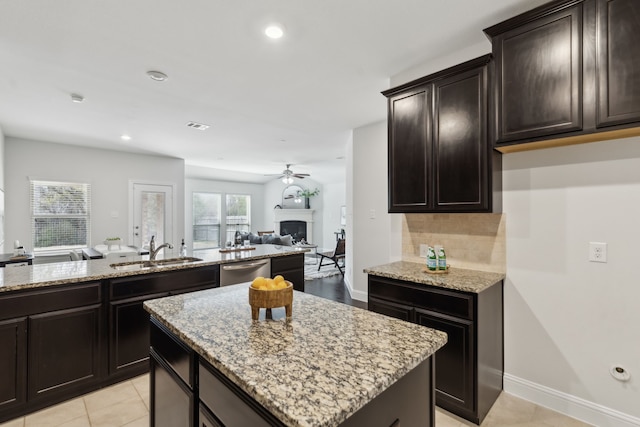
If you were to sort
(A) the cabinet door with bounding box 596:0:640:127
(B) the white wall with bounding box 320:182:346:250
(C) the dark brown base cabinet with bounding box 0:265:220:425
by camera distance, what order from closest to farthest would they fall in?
1. (A) the cabinet door with bounding box 596:0:640:127
2. (C) the dark brown base cabinet with bounding box 0:265:220:425
3. (B) the white wall with bounding box 320:182:346:250

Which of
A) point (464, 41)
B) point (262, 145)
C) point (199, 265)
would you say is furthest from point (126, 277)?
point (262, 145)

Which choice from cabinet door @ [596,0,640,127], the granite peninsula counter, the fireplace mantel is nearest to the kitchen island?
the granite peninsula counter

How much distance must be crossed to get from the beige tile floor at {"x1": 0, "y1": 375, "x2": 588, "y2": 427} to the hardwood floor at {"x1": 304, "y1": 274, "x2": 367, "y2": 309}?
7.82ft

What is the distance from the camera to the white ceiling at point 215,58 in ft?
6.53

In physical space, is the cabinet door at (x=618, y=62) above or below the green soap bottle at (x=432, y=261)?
above

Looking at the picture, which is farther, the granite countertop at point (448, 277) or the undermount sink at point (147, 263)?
the undermount sink at point (147, 263)

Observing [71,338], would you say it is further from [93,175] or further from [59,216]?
[93,175]

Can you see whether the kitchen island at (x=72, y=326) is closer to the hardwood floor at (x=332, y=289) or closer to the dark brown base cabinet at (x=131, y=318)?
the dark brown base cabinet at (x=131, y=318)

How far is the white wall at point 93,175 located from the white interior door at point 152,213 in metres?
0.13

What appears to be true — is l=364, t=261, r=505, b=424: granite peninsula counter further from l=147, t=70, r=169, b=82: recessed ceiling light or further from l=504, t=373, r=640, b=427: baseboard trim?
A: l=147, t=70, r=169, b=82: recessed ceiling light

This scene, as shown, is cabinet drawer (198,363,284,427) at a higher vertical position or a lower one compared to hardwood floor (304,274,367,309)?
higher

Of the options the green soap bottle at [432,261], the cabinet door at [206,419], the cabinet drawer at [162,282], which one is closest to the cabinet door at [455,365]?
the green soap bottle at [432,261]

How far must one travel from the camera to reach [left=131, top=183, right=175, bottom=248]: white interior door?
6.55 metres

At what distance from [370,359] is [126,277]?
2.21 metres
